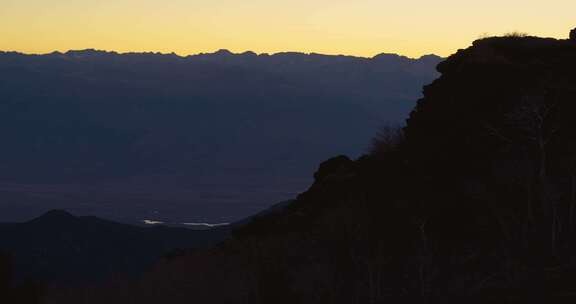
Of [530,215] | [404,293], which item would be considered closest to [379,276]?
[404,293]

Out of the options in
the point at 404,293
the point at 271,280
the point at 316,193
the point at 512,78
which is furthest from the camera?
the point at 316,193

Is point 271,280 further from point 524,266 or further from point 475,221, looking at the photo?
point 475,221

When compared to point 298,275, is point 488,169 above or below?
above

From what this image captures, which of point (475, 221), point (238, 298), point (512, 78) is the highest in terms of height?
point (512, 78)

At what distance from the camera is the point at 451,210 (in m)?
95.2

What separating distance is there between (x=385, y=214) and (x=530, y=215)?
58.6ft

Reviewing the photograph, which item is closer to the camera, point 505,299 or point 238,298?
point 505,299

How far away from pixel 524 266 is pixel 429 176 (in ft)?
69.6

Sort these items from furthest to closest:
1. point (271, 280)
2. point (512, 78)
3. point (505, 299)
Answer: point (512, 78) < point (271, 280) < point (505, 299)

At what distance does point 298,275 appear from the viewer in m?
97.6

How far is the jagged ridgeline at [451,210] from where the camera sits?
A: 285 feet

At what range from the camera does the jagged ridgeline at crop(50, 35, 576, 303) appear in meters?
86.8

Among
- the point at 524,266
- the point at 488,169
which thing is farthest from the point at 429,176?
the point at 524,266

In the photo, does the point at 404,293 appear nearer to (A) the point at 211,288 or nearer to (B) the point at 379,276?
(B) the point at 379,276
